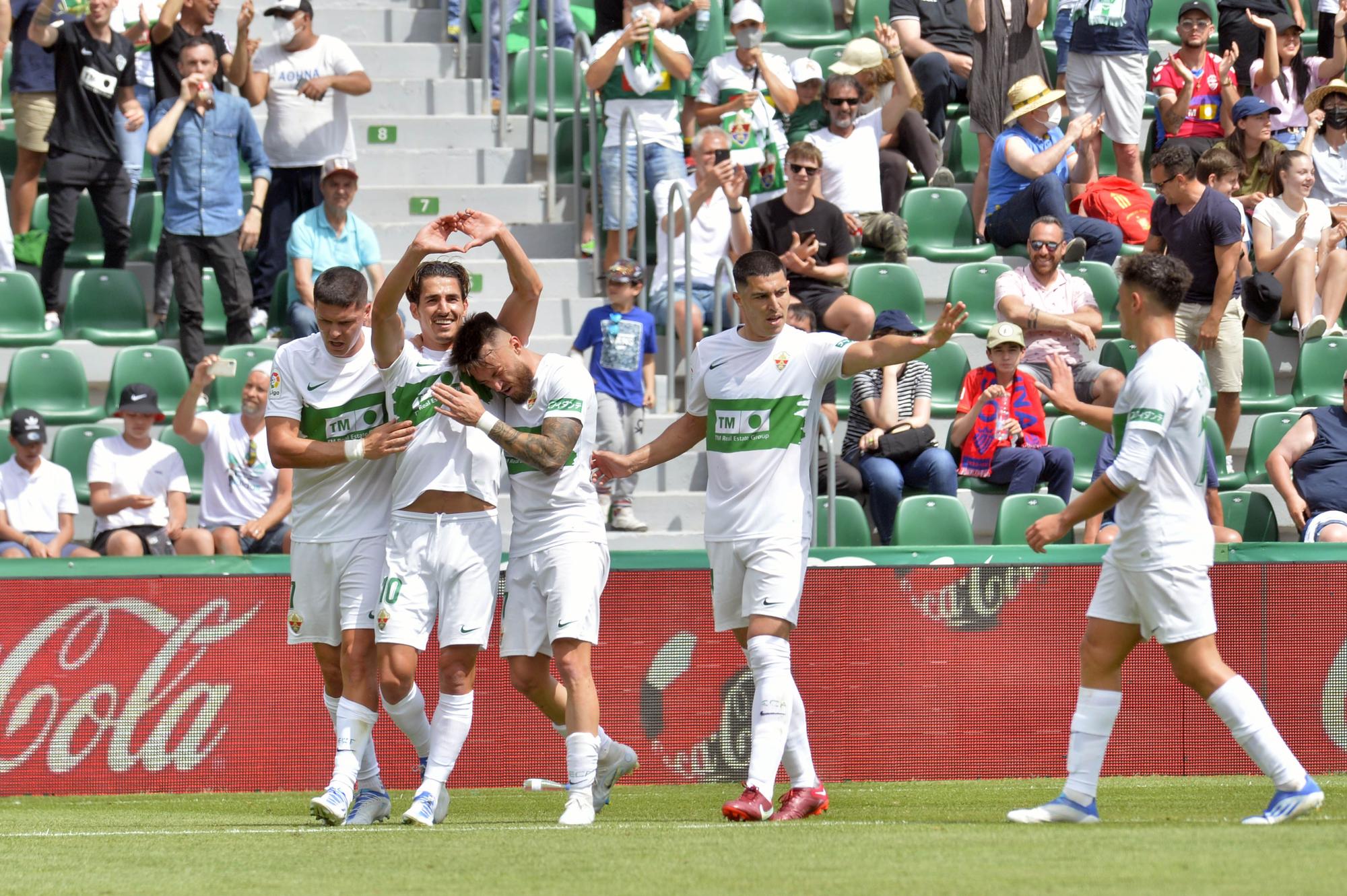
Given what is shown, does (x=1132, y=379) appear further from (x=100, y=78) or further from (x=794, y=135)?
(x=100, y=78)

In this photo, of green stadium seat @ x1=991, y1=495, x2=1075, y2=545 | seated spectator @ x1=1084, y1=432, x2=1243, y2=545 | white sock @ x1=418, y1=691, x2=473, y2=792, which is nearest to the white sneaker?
white sock @ x1=418, y1=691, x2=473, y2=792

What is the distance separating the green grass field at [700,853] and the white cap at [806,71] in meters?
7.50

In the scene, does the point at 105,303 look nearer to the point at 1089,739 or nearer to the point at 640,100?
the point at 640,100

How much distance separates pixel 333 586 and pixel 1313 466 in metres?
6.46

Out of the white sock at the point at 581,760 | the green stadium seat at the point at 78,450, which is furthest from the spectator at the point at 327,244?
the white sock at the point at 581,760

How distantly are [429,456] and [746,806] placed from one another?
1841mm

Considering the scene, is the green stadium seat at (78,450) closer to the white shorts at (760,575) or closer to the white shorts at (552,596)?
the white shorts at (552,596)

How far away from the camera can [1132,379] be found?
243 inches

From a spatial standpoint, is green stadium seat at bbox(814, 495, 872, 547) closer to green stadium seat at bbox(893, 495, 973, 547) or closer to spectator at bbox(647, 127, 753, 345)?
green stadium seat at bbox(893, 495, 973, 547)

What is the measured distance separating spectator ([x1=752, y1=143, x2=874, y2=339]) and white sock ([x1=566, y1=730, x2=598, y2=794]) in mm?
5463

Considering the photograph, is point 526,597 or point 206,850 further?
point 526,597

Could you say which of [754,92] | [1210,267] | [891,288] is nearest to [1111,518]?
[1210,267]

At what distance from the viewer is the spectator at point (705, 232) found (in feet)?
39.3

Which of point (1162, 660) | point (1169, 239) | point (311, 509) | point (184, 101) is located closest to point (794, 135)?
point (1169, 239)
